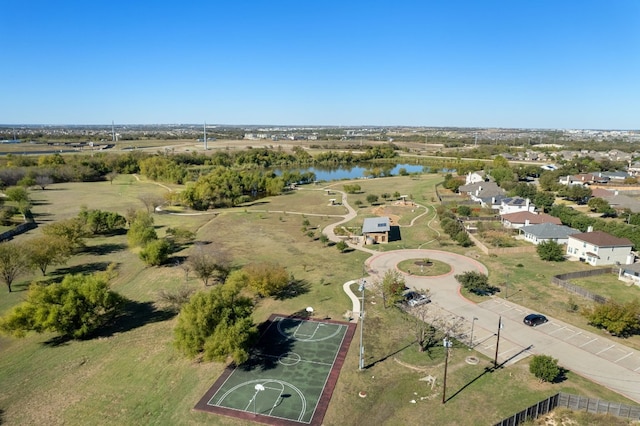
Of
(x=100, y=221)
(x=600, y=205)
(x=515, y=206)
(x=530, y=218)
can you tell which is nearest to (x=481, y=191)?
(x=515, y=206)

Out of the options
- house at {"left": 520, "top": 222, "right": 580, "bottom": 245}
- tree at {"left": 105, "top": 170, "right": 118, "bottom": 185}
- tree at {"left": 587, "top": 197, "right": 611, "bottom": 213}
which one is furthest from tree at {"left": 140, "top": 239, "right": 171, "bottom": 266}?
tree at {"left": 105, "top": 170, "right": 118, "bottom": 185}

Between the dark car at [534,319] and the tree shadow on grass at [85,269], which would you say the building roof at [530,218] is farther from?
the tree shadow on grass at [85,269]

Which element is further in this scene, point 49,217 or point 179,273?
point 49,217

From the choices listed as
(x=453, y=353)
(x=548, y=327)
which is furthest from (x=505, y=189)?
(x=453, y=353)

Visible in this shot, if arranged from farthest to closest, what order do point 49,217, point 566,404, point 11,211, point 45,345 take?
point 49,217 < point 11,211 < point 45,345 < point 566,404

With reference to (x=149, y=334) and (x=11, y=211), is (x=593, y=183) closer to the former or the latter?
(x=149, y=334)

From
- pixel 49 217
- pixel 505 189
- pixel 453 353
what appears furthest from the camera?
pixel 505 189
